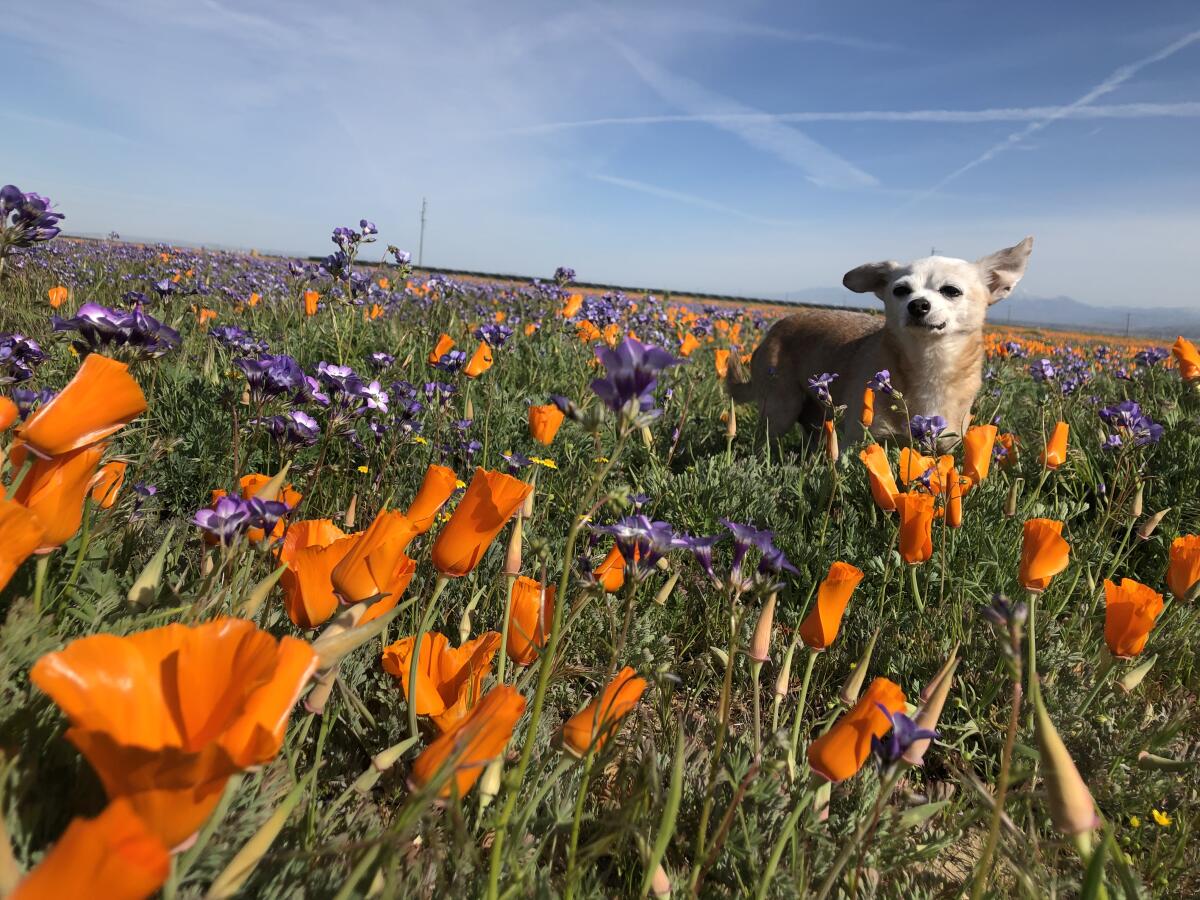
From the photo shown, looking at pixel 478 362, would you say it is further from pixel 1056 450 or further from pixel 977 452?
pixel 1056 450

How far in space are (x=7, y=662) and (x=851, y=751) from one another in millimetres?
1390

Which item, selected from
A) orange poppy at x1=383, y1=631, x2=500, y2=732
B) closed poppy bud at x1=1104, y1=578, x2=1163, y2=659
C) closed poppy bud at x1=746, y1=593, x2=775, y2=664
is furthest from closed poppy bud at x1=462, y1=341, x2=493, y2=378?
closed poppy bud at x1=1104, y1=578, x2=1163, y2=659

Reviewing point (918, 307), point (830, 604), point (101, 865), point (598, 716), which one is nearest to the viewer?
point (101, 865)

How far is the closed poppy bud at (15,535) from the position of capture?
0.87m

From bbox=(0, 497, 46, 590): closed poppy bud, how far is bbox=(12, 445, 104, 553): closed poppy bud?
0.22 metres

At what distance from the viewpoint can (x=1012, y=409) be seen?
6.01 meters

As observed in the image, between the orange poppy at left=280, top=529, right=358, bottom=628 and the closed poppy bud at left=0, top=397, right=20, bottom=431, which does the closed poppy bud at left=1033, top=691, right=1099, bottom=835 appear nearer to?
the orange poppy at left=280, top=529, right=358, bottom=628

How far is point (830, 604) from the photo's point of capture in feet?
4.66

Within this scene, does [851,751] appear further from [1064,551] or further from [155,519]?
[155,519]

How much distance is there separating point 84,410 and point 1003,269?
5.37 m

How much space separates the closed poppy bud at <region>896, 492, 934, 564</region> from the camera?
73.0 inches

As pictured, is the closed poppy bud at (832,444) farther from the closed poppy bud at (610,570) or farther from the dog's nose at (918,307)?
the dog's nose at (918,307)

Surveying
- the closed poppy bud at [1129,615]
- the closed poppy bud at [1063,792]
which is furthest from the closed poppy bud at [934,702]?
the closed poppy bud at [1129,615]

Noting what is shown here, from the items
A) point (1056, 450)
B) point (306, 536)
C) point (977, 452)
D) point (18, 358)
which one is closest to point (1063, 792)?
point (306, 536)
